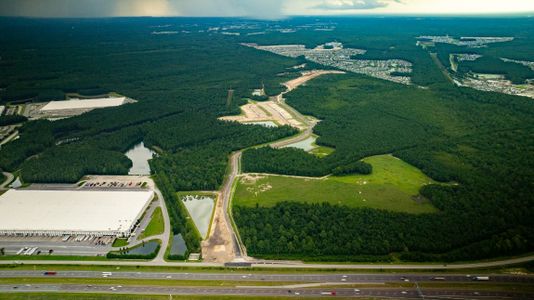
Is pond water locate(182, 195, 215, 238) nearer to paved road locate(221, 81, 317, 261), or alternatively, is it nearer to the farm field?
the farm field

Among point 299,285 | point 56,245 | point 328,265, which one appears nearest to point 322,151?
point 328,265

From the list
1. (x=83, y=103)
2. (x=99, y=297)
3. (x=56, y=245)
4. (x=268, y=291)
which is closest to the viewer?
(x=99, y=297)

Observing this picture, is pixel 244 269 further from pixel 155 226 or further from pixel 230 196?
pixel 230 196

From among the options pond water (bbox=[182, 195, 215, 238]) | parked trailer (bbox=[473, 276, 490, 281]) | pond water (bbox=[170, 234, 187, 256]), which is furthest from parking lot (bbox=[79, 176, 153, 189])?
parked trailer (bbox=[473, 276, 490, 281])

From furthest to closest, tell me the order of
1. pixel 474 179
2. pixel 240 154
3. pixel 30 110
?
pixel 30 110 → pixel 240 154 → pixel 474 179

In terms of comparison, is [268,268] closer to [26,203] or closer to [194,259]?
[194,259]

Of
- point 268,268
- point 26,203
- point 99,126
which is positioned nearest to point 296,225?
point 268,268

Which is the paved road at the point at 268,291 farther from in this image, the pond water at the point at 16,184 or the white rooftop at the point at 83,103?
the white rooftop at the point at 83,103
